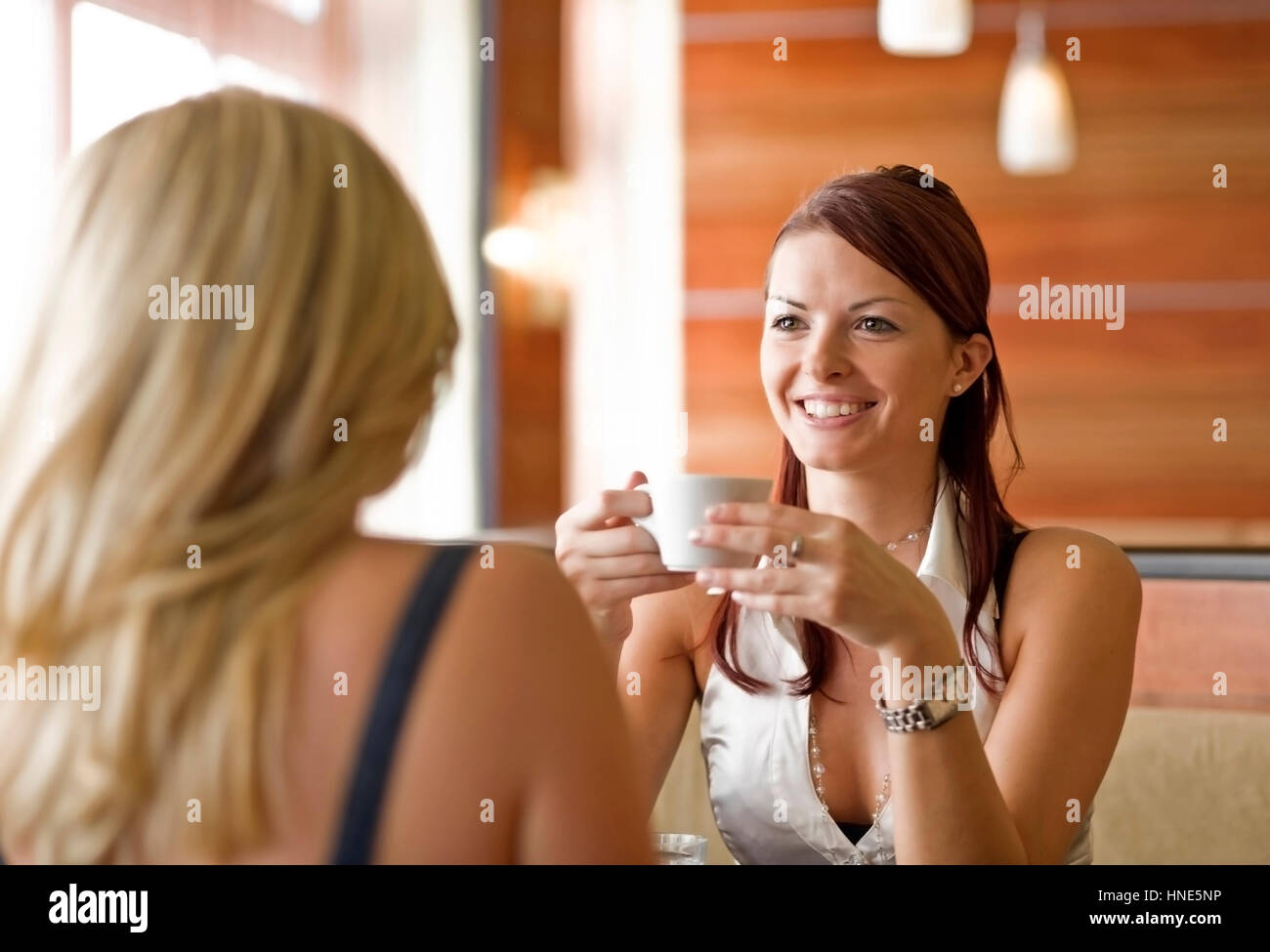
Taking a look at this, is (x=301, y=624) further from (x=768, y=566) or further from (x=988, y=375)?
(x=988, y=375)

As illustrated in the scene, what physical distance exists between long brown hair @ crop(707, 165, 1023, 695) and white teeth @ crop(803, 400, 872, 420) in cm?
13

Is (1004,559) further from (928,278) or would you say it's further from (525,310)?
(525,310)

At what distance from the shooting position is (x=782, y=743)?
4.40 ft

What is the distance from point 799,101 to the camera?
4094 mm

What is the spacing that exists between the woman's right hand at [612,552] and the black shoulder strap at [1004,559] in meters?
0.42

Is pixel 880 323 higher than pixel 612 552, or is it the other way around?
pixel 880 323

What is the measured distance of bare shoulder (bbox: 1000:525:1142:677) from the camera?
49.9 inches

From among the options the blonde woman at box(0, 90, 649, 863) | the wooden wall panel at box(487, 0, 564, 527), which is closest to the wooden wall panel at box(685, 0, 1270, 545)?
the wooden wall panel at box(487, 0, 564, 527)

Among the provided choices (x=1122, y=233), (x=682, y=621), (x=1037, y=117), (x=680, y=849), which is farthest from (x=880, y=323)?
(x=1122, y=233)

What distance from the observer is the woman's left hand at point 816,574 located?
939mm

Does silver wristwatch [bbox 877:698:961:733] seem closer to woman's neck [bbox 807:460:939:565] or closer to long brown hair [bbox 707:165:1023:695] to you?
long brown hair [bbox 707:165:1023:695]

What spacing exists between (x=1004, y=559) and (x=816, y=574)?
1.58 ft

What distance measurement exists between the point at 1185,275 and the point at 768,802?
302 cm
